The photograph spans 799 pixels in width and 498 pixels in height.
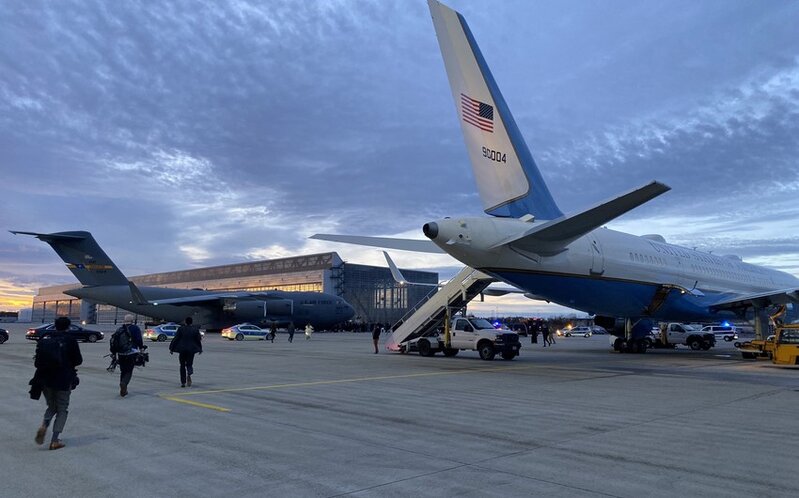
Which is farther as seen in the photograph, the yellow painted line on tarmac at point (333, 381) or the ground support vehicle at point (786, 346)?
the ground support vehicle at point (786, 346)

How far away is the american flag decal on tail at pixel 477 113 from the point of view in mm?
17969

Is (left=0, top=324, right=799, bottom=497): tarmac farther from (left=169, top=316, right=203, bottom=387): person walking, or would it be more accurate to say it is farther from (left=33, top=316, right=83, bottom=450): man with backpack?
(left=169, top=316, right=203, bottom=387): person walking

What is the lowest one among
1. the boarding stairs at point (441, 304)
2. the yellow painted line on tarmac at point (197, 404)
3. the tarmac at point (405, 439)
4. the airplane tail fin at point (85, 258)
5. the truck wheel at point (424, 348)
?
the tarmac at point (405, 439)

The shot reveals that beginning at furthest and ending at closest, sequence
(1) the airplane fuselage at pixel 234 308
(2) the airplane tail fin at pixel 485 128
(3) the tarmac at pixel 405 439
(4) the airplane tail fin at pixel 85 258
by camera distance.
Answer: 1. (1) the airplane fuselage at pixel 234 308
2. (4) the airplane tail fin at pixel 85 258
3. (2) the airplane tail fin at pixel 485 128
4. (3) the tarmac at pixel 405 439

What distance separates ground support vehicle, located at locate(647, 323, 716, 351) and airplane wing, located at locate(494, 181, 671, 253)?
22.3 meters

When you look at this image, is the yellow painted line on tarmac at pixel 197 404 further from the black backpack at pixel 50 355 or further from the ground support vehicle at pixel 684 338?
the ground support vehicle at pixel 684 338

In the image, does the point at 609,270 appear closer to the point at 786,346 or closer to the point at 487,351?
the point at 487,351

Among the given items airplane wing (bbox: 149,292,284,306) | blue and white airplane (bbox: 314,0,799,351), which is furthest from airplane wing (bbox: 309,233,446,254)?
airplane wing (bbox: 149,292,284,306)

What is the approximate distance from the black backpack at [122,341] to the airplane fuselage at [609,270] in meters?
8.17

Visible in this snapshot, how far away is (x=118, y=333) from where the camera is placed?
475 inches

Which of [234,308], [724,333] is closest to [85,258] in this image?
[234,308]

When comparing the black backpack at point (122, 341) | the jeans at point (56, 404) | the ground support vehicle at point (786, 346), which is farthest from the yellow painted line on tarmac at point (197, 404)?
the ground support vehicle at point (786, 346)

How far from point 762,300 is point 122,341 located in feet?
87.0

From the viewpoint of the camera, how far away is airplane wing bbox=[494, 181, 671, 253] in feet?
40.6
